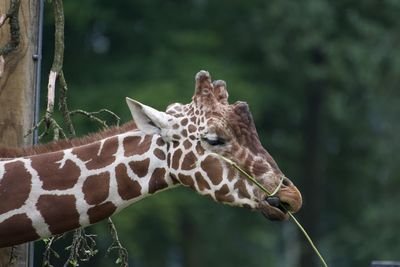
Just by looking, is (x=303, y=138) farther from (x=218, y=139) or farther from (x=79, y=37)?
(x=218, y=139)

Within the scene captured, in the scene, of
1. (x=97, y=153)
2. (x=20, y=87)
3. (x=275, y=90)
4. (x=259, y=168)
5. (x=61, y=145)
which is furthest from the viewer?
(x=275, y=90)

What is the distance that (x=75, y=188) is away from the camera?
248 inches

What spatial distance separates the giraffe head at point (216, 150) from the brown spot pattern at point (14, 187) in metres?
0.67

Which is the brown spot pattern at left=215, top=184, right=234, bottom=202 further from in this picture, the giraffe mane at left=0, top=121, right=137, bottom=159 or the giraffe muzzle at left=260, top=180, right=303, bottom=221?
the giraffe mane at left=0, top=121, right=137, bottom=159

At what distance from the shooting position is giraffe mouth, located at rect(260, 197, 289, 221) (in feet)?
19.9

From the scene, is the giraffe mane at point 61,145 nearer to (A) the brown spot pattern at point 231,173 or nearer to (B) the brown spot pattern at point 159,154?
(B) the brown spot pattern at point 159,154

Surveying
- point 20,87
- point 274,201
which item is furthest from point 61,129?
point 274,201

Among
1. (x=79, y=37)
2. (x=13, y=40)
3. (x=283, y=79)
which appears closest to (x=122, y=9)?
(x=79, y=37)

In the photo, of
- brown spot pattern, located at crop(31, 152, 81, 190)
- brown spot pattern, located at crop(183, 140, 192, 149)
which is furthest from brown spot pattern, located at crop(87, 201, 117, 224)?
brown spot pattern, located at crop(183, 140, 192, 149)

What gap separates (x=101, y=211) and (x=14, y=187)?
48 cm

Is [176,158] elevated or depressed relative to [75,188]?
elevated

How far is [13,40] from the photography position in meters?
7.01

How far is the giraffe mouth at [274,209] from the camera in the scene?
6.05 metres

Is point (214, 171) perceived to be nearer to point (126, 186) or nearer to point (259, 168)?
point (259, 168)
